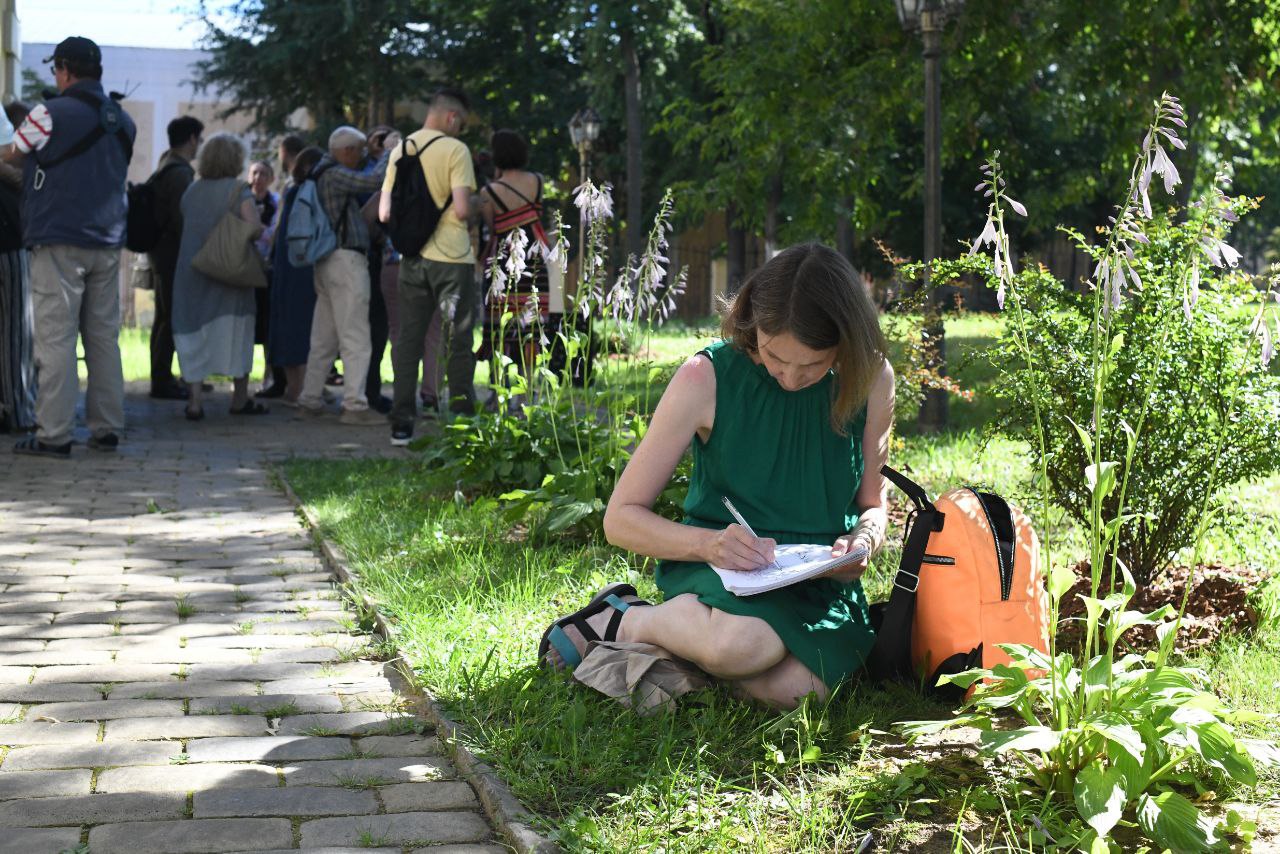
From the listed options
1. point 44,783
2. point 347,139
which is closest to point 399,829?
point 44,783

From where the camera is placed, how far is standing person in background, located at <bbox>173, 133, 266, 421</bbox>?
10.9 meters

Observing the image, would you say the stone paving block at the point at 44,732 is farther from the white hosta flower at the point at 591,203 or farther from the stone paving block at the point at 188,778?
the white hosta flower at the point at 591,203

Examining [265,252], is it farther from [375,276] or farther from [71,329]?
[71,329]

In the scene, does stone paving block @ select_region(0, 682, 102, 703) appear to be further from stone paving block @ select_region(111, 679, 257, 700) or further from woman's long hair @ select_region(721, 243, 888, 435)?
woman's long hair @ select_region(721, 243, 888, 435)

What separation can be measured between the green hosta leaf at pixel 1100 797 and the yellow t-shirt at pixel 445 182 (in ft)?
23.7

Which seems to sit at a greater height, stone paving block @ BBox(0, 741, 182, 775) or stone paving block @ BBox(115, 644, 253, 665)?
stone paving block @ BBox(0, 741, 182, 775)

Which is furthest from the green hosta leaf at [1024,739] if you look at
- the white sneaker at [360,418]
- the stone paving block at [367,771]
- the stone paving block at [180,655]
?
the white sneaker at [360,418]

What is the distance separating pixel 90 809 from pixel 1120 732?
92.0 inches

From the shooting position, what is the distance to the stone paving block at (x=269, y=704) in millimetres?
4316

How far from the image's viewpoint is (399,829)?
341cm

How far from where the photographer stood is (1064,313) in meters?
5.20

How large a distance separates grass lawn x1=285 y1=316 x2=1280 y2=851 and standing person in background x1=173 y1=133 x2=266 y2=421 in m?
5.58

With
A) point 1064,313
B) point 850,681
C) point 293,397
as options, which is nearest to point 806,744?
point 850,681

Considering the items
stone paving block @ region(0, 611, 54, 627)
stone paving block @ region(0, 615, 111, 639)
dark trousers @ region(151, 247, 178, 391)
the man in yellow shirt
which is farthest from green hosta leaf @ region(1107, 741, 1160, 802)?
dark trousers @ region(151, 247, 178, 391)
